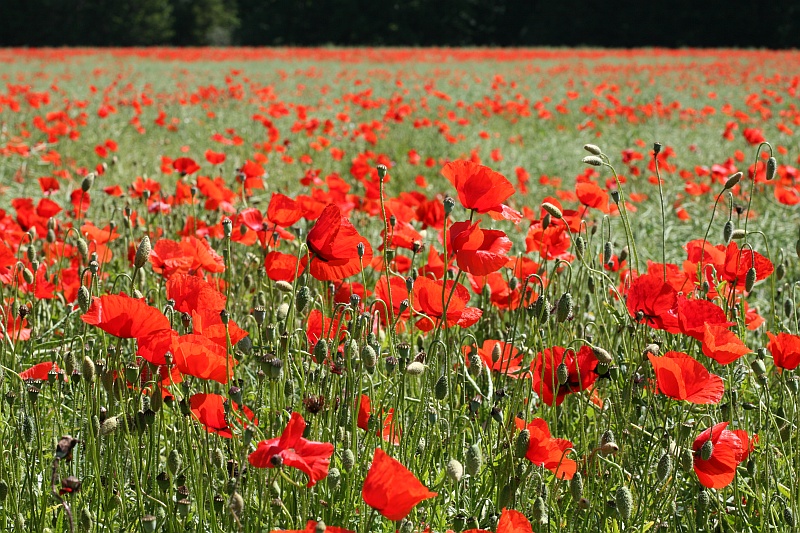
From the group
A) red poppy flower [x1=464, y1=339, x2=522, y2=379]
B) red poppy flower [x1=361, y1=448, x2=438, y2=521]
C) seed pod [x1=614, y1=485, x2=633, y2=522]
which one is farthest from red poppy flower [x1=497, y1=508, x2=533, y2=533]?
red poppy flower [x1=464, y1=339, x2=522, y2=379]

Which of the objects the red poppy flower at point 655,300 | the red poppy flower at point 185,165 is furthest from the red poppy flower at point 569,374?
the red poppy flower at point 185,165

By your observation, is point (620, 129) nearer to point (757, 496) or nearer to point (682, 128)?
point (682, 128)

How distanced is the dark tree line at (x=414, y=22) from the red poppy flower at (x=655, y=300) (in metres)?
38.7

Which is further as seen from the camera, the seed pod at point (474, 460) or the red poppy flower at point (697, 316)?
the red poppy flower at point (697, 316)

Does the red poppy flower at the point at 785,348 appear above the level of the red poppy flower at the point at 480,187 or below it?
below

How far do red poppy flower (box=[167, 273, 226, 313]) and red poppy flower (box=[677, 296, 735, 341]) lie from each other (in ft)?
2.60

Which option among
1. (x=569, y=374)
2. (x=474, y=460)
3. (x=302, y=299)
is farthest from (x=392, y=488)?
(x=569, y=374)

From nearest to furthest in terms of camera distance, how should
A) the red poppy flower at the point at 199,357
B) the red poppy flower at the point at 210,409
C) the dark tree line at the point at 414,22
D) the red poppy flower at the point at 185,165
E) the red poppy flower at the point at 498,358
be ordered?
the red poppy flower at the point at 199,357 → the red poppy flower at the point at 210,409 → the red poppy flower at the point at 498,358 → the red poppy flower at the point at 185,165 → the dark tree line at the point at 414,22

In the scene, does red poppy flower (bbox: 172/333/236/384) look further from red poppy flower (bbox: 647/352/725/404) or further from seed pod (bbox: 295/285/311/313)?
red poppy flower (bbox: 647/352/725/404)

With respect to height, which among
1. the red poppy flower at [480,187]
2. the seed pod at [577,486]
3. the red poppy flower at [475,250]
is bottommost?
the seed pod at [577,486]

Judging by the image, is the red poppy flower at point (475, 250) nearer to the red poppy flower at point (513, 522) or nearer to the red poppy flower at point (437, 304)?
the red poppy flower at point (437, 304)

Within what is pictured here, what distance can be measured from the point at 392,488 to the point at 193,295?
63 cm

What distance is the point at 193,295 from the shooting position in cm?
141

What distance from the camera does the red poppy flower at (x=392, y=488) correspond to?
0.92 metres
